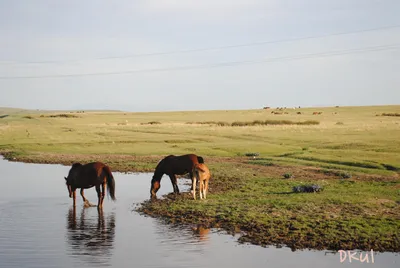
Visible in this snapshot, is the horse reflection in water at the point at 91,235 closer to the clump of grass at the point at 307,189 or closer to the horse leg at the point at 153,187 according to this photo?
the horse leg at the point at 153,187

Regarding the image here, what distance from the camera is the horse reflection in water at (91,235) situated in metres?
14.8

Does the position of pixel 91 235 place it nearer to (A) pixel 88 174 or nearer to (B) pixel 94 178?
(B) pixel 94 178

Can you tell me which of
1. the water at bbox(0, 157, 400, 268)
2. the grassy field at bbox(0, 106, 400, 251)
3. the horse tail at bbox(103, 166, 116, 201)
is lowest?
the water at bbox(0, 157, 400, 268)

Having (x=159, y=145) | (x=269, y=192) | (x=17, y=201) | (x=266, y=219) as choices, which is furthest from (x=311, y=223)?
(x=159, y=145)

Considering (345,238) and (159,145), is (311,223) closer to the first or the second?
(345,238)

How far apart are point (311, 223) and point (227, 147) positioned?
32078 mm

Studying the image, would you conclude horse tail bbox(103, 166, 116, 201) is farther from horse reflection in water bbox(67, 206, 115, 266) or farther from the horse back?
horse reflection in water bbox(67, 206, 115, 266)

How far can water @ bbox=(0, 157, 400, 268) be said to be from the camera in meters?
14.2

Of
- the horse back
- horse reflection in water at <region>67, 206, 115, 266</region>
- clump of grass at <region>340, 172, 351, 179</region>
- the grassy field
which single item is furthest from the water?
clump of grass at <region>340, 172, 351, 179</region>

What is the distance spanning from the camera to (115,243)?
1623cm

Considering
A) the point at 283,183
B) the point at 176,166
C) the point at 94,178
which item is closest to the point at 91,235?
the point at 94,178

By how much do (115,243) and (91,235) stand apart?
54.0 inches

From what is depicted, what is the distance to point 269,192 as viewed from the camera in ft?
79.6

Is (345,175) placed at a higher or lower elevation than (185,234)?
higher
